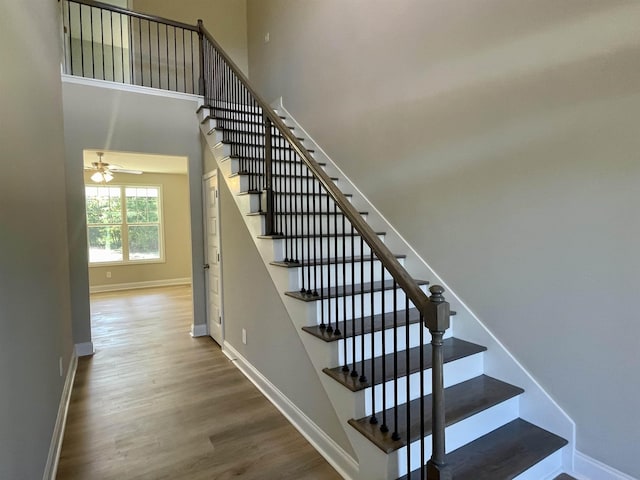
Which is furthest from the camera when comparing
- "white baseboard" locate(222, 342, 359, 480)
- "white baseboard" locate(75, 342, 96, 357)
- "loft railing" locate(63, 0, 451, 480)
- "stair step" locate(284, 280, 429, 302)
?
"white baseboard" locate(75, 342, 96, 357)

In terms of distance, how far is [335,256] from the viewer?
8.84ft

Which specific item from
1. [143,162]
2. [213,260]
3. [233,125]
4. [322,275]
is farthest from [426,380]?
[143,162]

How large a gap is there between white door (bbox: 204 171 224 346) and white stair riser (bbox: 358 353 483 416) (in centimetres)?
253

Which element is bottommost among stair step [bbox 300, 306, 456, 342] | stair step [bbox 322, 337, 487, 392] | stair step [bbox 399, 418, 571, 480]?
stair step [bbox 399, 418, 571, 480]

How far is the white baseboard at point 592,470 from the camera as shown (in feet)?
5.95

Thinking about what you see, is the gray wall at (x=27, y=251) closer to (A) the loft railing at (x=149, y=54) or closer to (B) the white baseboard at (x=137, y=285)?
(A) the loft railing at (x=149, y=54)

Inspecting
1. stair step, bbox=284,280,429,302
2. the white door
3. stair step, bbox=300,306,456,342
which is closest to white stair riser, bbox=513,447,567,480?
stair step, bbox=300,306,456,342

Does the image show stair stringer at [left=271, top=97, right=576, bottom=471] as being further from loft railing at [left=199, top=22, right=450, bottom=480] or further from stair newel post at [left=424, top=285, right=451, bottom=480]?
stair newel post at [left=424, top=285, right=451, bottom=480]

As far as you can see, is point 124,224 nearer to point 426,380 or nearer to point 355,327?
point 355,327

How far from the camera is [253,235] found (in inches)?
119

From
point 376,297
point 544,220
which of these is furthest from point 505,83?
point 376,297

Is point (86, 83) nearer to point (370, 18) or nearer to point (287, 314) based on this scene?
point (370, 18)

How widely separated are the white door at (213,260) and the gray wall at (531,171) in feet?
6.21

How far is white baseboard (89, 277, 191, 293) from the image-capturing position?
7.82 m
